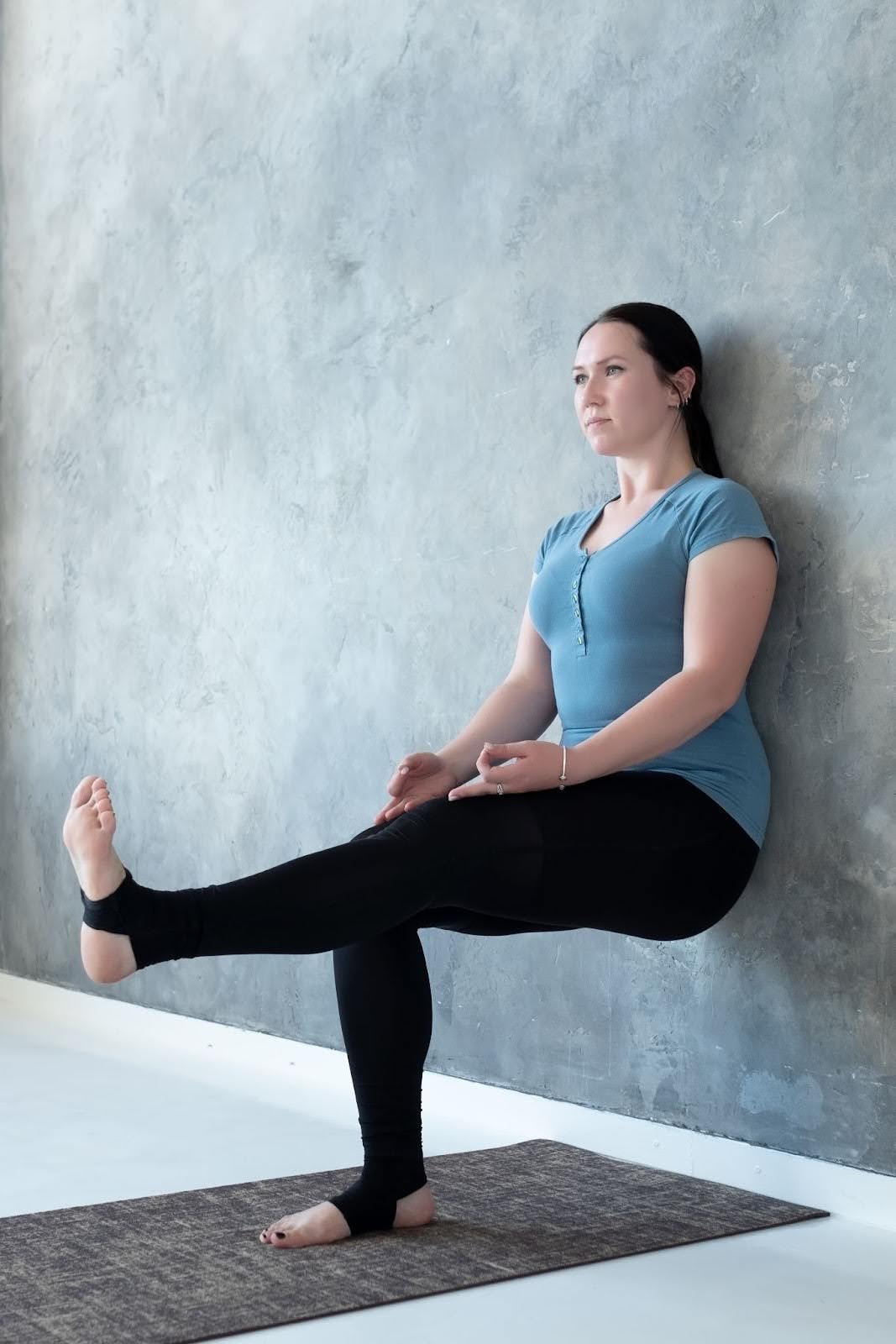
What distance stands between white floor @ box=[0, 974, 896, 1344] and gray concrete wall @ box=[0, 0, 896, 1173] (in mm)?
62

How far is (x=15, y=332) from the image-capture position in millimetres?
4125

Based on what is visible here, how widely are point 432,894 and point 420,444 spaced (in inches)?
47.3

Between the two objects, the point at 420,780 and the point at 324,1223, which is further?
the point at 420,780

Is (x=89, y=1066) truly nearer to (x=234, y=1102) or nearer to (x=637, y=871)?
(x=234, y=1102)

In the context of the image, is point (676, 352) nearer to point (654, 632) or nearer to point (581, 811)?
point (654, 632)

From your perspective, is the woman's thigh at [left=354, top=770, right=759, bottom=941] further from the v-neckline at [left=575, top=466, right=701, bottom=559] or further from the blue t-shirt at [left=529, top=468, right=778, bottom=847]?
the v-neckline at [left=575, top=466, right=701, bottom=559]

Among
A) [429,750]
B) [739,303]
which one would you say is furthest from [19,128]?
[739,303]

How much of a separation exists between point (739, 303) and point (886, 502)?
1.35ft

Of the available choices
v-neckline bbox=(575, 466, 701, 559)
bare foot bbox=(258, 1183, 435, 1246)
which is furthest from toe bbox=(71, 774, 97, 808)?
v-neckline bbox=(575, 466, 701, 559)

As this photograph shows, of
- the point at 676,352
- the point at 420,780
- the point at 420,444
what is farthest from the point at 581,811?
the point at 420,444

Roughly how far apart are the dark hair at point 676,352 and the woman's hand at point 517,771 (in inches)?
22.5

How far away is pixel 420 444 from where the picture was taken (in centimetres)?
287

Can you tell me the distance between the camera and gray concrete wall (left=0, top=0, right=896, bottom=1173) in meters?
2.12

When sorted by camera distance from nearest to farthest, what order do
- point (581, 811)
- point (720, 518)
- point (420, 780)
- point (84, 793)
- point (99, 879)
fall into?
point (99, 879), point (84, 793), point (581, 811), point (720, 518), point (420, 780)
